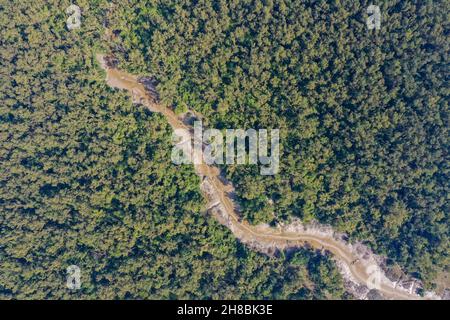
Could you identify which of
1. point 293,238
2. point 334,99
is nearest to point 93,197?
point 293,238

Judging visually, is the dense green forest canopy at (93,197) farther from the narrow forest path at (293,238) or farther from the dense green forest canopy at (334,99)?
the dense green forest canopy at (334,99)

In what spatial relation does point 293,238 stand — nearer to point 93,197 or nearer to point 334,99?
point 334,99

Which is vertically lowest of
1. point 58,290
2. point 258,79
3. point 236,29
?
point 58,290

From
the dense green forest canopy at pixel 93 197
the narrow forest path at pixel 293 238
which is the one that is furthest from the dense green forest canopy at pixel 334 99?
the dense green forest canopy at pixel 93 197

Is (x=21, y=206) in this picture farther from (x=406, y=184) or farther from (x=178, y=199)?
(x=406, y=184)

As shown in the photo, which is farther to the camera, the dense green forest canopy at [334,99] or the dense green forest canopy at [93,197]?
the dense green forest canopy at [93,197]

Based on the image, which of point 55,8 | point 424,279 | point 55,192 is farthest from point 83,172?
point 424,279
